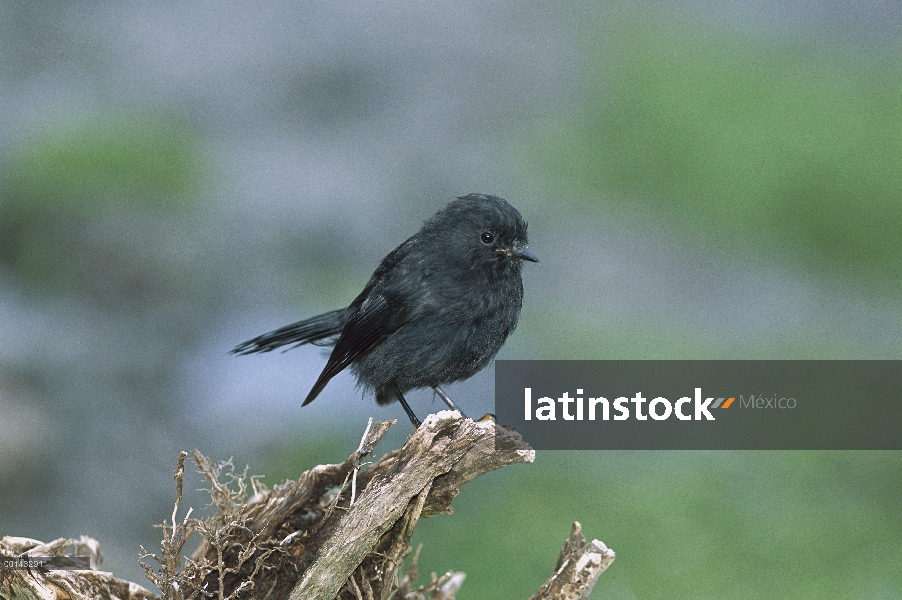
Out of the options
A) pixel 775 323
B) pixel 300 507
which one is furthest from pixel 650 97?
pixel 300 507

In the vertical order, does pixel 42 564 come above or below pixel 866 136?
below

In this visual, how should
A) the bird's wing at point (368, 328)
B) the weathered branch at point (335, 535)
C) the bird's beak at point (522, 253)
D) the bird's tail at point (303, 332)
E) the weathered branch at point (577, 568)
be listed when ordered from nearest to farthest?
the weathered branch at point (335, 535) → the weathered branch at point (577, 568) → the bird's beak at point (522, 253) → the bird's wing at point (368, 328) → the bird's tail at point (303, 332)

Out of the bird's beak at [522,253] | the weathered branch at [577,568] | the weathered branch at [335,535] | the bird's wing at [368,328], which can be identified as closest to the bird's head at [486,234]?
the bird's beak at [522,253]

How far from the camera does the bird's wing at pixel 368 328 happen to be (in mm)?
4008

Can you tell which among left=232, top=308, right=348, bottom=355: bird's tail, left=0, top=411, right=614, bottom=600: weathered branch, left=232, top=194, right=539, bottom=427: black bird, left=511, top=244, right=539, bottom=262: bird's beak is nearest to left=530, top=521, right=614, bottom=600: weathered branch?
left=0, top=411, right=614, bottom=600: weathered branch

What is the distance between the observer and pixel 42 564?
127 inches

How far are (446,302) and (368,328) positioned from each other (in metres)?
0.40

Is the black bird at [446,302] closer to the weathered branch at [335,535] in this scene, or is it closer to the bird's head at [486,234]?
the bird's head at [486,234]

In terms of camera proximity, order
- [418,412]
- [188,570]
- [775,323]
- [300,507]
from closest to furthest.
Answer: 1. [188,570]
2. [300,507]
3. [418,412]
4. [775,323]

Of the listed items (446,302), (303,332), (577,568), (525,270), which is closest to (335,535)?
(577,568)

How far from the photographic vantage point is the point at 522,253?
3898 millimetres

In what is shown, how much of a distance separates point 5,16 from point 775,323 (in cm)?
717

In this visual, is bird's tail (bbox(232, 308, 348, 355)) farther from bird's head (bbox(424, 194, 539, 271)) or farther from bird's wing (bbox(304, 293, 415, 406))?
bird's head (bbox(424, 194, 539, 271))

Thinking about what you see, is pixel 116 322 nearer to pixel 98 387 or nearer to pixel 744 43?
pixel 98 387
